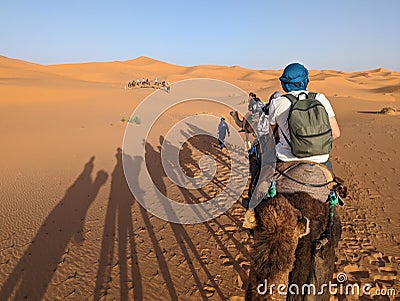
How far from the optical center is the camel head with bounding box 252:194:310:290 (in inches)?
87.8

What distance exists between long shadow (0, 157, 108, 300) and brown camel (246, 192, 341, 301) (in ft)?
13.0

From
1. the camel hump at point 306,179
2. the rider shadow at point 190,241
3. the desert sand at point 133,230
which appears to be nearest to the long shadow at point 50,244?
the desert sand at point 133,230

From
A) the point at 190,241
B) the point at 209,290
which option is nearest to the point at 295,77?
the point at 209,290

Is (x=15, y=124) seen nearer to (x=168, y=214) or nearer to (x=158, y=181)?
(x=158, y=181)

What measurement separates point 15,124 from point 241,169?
560 inches

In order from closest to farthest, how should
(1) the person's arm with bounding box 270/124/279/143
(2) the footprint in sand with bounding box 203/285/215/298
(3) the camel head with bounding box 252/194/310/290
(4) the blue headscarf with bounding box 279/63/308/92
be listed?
(3) the camel head with bounding box 252/194/310/290
(4) the blue headscarf with bounding box 279/63/308/92
(1) the person's arm with bounding box 270/124/279/143
(2) the footprint in sand with bounding box 203/285/215/298

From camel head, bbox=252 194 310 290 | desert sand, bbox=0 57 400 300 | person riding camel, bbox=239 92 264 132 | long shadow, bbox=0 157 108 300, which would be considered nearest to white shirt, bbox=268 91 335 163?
camel head, bbox=252 194 310 290

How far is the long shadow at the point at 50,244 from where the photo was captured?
487 cm

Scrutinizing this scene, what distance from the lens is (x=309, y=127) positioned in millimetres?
2594

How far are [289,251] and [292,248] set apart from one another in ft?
0.11

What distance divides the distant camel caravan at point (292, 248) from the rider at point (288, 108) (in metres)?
0.20

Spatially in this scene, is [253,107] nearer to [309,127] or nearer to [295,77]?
[295,77]

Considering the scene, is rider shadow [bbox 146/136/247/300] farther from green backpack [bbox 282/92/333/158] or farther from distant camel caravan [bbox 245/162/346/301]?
green backpack [bbox 282/92/333/158]

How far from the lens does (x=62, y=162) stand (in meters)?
12.0
